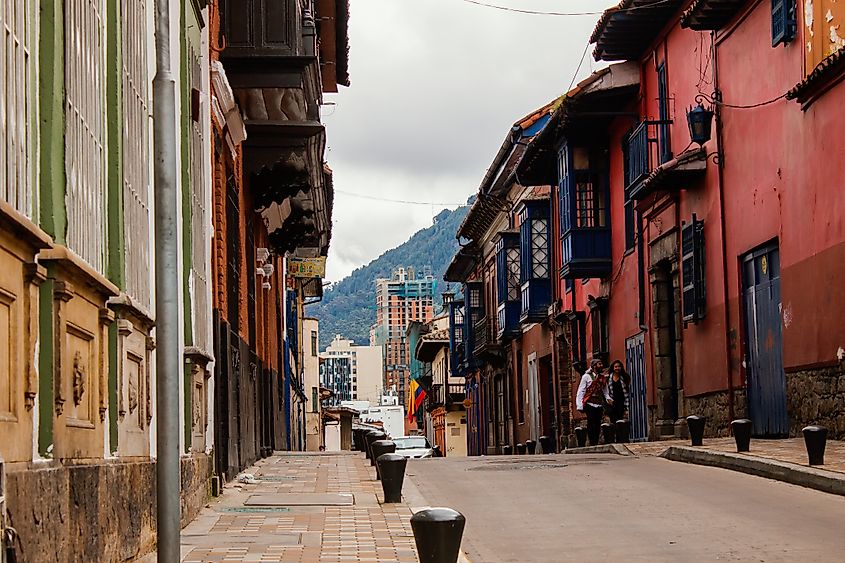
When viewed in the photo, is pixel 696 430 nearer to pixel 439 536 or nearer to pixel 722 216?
pixel 722 216

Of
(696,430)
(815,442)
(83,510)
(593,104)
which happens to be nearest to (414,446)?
(593,104)

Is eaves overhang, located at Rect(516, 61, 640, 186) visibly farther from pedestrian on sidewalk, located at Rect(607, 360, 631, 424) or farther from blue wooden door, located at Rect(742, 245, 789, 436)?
blue wooden door, located at Rect(742, 245, 789, 436)

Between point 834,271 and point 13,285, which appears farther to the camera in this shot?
point 834,271

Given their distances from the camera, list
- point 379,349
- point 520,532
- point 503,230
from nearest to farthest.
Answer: point 520,532
point 503,230
point 379,349

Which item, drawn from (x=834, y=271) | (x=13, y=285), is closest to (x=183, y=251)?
(x=13, y=285)

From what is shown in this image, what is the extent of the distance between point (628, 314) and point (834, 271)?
1141 cm

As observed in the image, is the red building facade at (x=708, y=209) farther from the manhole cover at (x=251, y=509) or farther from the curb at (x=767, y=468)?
the manhole cover at (x=251, y=509)

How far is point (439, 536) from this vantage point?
24.3 ft

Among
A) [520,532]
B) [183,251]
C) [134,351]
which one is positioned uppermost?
[183,251]

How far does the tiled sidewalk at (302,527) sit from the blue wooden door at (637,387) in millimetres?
10288

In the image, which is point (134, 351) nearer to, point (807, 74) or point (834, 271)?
point (834, 271)

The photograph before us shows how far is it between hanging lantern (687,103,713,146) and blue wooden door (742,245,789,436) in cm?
224

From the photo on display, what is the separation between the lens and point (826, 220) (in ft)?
56.3

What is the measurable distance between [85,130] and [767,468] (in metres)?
8.98
